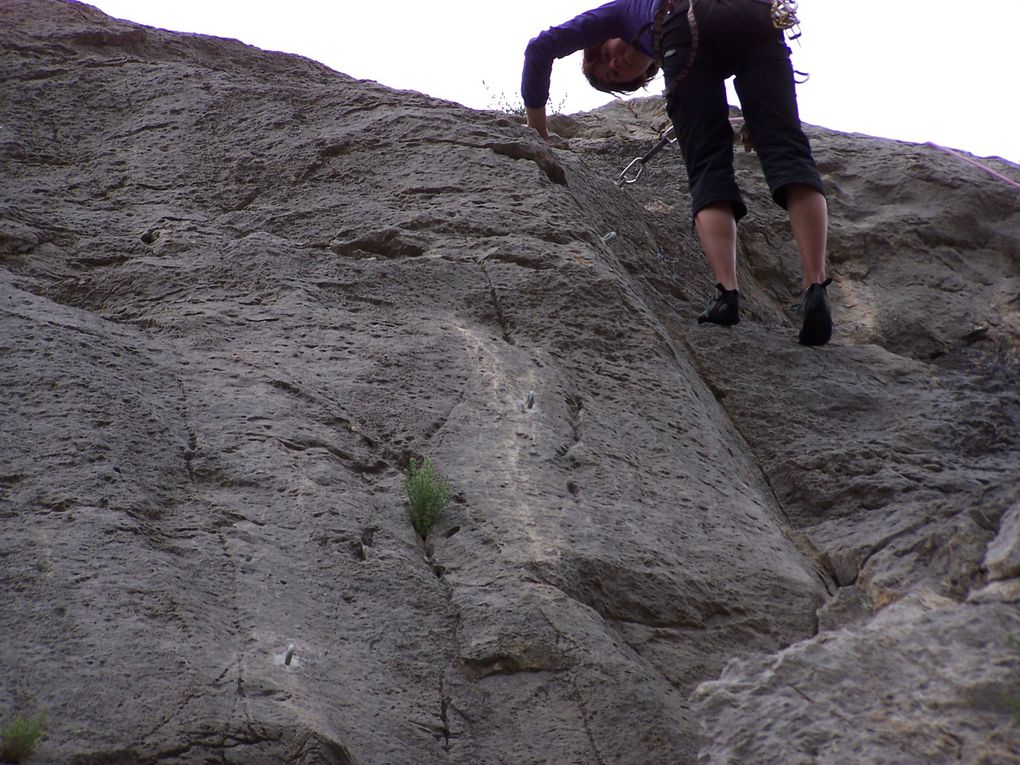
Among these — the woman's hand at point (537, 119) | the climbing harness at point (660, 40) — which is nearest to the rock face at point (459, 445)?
the woman's hand at point (537, 119)

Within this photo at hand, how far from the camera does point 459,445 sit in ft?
11.9

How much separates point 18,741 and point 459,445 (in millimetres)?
1619

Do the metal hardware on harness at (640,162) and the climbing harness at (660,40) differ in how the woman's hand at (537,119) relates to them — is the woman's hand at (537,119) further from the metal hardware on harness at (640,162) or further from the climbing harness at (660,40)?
the climbing harness at (660,40)

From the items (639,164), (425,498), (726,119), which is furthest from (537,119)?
(425,498)

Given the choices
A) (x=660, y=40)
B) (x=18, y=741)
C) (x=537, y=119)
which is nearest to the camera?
(x=18, y=741)

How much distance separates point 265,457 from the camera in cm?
339

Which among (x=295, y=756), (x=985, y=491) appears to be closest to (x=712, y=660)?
(x=985, y=491)

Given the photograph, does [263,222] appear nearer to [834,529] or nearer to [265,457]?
[265,457]

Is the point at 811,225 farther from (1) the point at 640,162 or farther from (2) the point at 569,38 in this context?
(1) the point at 640,162

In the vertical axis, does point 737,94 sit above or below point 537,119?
above

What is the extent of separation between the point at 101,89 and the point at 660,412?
3122 millimetres

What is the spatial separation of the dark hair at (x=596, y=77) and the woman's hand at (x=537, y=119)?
1.28ft

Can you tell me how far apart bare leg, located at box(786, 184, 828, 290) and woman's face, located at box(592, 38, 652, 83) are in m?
0.84

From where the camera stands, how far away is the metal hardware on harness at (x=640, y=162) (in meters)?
5.54
